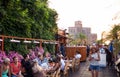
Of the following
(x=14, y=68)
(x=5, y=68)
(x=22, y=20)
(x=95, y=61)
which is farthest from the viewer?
(x=22, y=20)

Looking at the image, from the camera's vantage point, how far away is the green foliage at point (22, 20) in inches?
605

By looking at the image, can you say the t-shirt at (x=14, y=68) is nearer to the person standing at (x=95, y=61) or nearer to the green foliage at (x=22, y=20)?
the green foliage at (x=22, y=20)

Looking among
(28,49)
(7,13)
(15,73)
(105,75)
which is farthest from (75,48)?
(15,73)

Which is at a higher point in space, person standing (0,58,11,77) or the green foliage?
the green foliage

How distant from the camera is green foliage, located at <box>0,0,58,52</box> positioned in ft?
50.4

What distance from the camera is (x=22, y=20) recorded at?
17.0 meters

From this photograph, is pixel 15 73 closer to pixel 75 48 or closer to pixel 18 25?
pixel 18 25

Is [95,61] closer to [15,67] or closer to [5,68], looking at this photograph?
[15,67]

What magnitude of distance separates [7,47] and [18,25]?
1.85 metres

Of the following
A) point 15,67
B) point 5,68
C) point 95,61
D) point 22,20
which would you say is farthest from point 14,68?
point 22,20

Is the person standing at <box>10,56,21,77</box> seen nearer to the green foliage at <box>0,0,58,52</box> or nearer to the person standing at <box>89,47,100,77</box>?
the green foliage at <box>0,0,58,52</box>

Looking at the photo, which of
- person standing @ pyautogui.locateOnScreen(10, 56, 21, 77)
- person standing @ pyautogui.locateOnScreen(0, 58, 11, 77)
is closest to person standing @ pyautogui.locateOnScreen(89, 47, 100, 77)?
person standing @ pyautogui.locateOnScreen(10, 56, 21, 77)

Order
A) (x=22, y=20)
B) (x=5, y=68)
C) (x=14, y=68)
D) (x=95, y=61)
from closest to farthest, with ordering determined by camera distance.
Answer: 1. (x=5, y=68)
2. (x=14, y=68)
3. (x=95, y=61)
4. (x=22, y=20)

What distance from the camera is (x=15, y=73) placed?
12242mm
